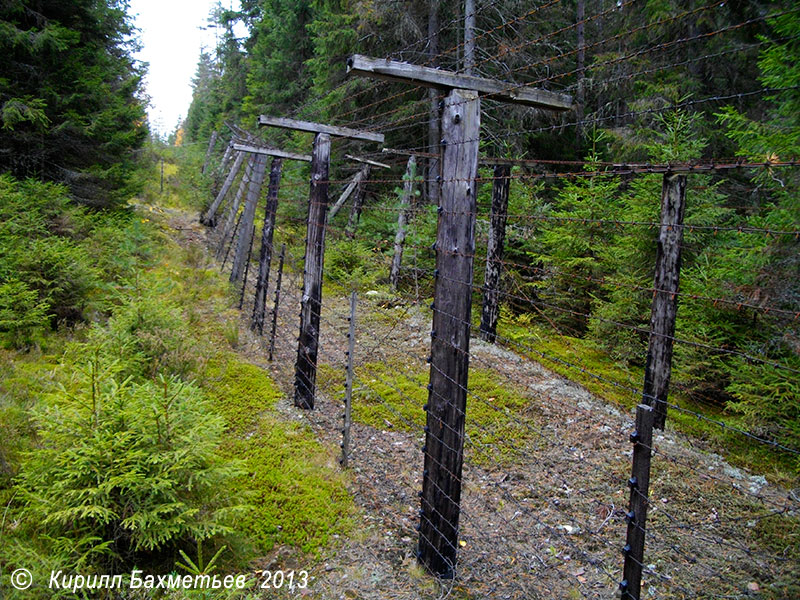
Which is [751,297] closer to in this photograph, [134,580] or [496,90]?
[496,90]

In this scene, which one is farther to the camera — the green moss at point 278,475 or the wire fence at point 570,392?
the green moss at point 278,475

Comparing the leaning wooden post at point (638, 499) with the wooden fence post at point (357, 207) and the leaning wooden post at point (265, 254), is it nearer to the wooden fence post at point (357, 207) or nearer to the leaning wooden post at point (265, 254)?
the leaning wooden post at point (265, 254)

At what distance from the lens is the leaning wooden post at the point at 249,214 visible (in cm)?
1124

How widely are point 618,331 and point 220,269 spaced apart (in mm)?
A: 10993

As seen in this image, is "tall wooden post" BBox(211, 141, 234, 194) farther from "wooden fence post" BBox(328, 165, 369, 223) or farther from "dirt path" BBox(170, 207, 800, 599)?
"dirt path" BBox(170, 207, 800, 599)

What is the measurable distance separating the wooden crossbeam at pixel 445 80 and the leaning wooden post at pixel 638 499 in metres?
2.63

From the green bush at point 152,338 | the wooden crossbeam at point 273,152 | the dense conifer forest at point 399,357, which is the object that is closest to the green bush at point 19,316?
the dense conifer forest at point 399,357

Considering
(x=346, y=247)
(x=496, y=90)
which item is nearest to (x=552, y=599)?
(x=496, y=90)

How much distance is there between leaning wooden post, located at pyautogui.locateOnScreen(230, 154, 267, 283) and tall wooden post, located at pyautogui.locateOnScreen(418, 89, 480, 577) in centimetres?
839

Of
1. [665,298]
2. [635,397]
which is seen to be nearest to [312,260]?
[665,298]

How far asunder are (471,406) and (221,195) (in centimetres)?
1418

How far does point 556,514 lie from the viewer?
5086 millimetres

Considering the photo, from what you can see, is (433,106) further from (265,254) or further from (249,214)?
(265,254)

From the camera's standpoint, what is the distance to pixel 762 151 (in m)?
6.54
